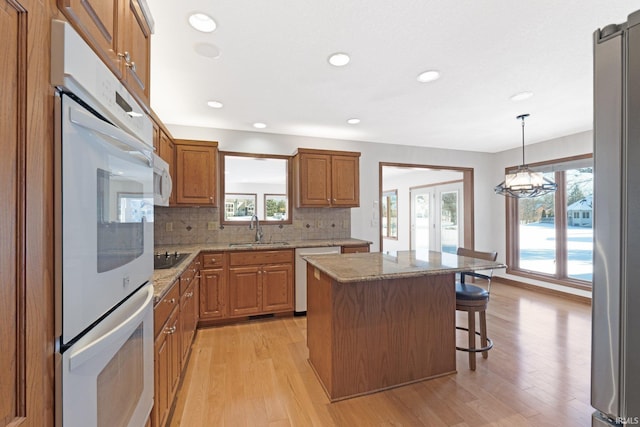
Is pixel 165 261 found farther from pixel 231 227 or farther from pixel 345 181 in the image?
pixel 345 181

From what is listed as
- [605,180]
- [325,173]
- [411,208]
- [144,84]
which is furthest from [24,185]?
Answer: [411,208]

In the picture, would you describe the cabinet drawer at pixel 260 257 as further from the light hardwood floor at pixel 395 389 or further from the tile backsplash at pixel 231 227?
the light hardwood floor at pixel 395 389

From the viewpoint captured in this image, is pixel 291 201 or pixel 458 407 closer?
pixel 458 407

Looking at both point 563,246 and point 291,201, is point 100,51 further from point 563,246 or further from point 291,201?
point 563,246

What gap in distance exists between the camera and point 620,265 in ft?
2.19

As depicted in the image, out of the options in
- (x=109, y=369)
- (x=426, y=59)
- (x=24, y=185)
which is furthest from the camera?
(x=426, y=59)

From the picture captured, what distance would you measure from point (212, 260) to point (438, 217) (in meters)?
5.37

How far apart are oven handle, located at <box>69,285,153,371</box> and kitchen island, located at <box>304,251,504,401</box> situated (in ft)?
3.38

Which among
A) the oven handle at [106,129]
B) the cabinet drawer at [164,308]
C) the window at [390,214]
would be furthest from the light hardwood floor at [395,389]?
the window at [390,214]

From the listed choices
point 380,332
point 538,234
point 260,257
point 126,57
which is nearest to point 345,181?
point 260,257

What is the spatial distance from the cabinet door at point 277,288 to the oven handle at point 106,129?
240cm

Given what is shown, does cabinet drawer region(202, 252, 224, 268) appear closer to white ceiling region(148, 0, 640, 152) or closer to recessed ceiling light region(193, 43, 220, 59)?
white ceiling region(148, 0, 640, 152)

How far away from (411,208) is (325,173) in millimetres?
4468

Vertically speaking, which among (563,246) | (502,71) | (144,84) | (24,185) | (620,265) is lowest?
(563,246)
